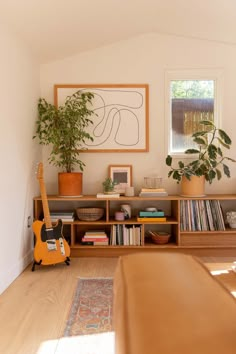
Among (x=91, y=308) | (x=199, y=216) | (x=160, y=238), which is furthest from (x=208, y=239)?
(x=91, y=308)

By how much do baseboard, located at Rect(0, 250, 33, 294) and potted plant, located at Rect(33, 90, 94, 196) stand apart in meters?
0.74

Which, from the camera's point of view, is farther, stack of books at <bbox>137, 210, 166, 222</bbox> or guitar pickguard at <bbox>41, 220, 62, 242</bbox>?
stack of books at <bbox>137, 210, 166, 222</bbox>

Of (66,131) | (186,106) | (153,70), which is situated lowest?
(66,131)

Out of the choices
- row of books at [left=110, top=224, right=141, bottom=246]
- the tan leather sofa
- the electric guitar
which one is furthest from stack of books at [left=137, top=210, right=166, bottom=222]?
the tan leather sofa

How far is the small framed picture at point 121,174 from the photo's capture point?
4141mm

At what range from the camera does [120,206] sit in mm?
4168

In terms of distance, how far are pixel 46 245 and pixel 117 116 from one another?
164 centimetres

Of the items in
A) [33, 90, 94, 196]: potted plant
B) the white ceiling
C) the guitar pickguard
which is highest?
the white ceiling

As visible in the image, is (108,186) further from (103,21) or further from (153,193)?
(103,21)

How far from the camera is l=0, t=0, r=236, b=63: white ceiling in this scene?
9.72 ft

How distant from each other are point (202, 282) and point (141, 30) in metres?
3.39

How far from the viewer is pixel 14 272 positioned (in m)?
3.21

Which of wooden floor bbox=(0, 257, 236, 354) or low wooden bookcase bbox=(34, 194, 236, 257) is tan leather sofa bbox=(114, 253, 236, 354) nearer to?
wooden floor bbox=(0, 257, 236, 354)

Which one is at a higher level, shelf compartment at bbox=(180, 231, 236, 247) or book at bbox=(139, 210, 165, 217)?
book at bbox=(139, 210, 165, 217)
